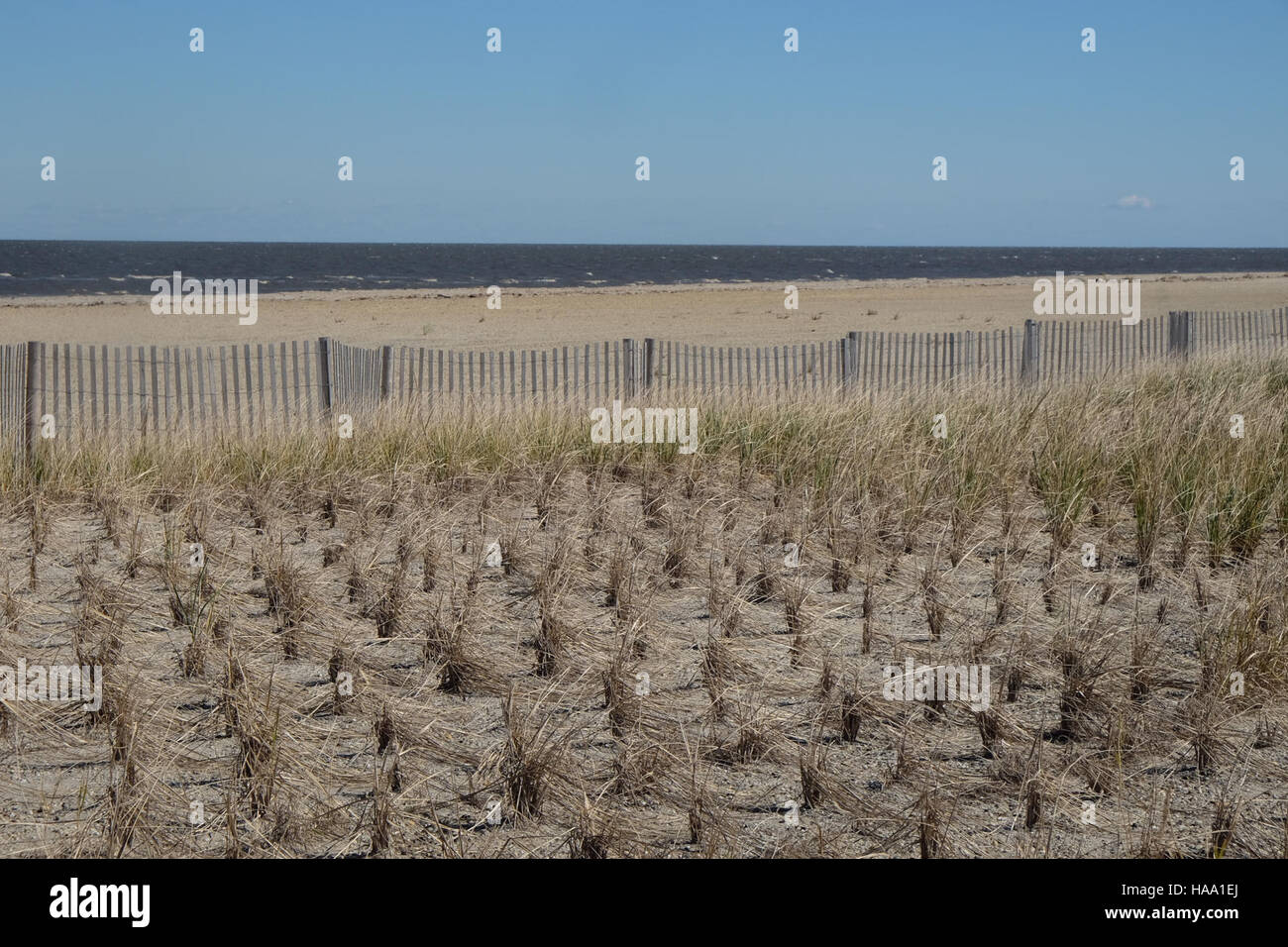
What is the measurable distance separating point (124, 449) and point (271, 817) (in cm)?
478

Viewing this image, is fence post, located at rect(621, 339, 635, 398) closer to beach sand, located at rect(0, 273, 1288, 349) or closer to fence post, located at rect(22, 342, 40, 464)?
fence post, located at rect(22, 342, 40, 464)

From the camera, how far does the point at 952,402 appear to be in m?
8.33

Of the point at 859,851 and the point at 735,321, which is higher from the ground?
the point at 735,321

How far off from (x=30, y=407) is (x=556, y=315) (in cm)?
2404

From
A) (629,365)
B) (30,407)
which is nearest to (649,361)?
(629,365)

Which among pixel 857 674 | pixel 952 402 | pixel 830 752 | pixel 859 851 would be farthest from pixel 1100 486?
pixel 859 851

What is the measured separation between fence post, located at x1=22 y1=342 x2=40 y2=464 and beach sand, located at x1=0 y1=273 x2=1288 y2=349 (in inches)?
536

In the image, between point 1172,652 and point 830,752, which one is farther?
point 1172,652

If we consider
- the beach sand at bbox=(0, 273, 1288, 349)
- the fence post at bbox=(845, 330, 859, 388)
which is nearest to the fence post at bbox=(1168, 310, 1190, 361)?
the fence post at bbox=(845, 330, 859, 388)

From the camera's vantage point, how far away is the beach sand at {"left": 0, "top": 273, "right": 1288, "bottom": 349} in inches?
942

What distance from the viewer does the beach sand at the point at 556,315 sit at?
23938mm

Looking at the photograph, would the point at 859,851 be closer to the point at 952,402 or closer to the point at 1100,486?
the point at 1100,486

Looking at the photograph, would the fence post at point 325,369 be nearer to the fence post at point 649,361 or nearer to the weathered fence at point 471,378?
the weathered fence at point 471,378
